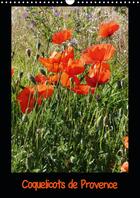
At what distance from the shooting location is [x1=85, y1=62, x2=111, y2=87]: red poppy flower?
120 inches

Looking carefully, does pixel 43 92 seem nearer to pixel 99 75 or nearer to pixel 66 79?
pixel 66 79

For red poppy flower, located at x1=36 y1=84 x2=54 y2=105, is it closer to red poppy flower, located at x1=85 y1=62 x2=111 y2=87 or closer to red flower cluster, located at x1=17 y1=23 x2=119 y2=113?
red flower cluster, located at x1=17 y1=23 x2=119 y2=113

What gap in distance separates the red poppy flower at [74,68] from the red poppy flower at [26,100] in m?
0.15

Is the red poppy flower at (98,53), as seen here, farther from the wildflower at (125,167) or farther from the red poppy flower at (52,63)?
the wildflower at (125,167)

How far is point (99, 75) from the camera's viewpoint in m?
3.04

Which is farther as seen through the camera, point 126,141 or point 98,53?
point 98,53

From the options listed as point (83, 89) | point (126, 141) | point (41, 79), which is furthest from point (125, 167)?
point (41, 79)

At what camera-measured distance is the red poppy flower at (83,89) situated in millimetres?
3035

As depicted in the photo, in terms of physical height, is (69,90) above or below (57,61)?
below

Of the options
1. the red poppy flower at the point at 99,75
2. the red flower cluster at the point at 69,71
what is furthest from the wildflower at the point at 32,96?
the red poppy flower at the point at 99,75

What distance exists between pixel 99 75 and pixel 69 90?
5.1 inches

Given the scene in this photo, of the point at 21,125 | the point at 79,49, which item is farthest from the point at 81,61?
the point at 21,125

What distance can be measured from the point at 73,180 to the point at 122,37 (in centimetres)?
55

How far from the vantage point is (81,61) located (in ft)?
10.1
